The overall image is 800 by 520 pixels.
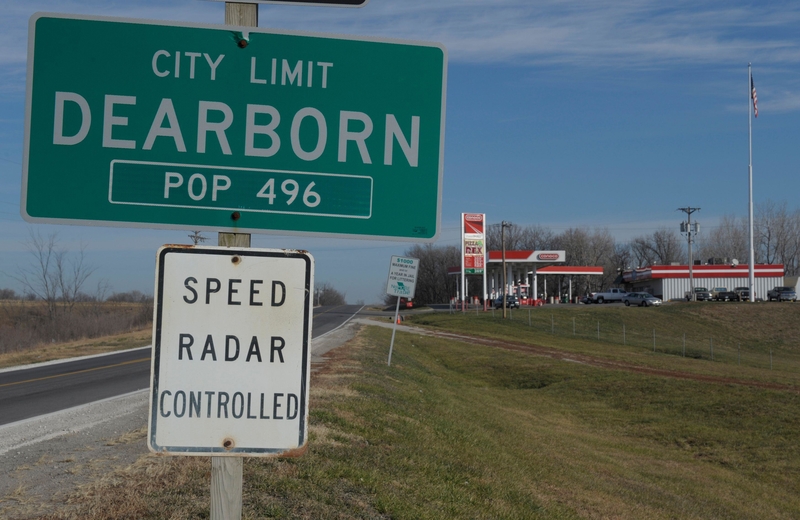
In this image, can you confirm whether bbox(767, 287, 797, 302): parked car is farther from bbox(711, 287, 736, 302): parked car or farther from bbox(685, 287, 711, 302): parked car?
bbox(685, 287, 711, 302): parked car

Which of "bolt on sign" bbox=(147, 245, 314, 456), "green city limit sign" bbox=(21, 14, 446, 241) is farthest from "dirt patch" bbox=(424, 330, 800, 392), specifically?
"bolt on sign" bbox=(147, 245, 314, 456)

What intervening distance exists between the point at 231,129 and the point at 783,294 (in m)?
85.1

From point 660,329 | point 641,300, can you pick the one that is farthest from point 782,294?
point 660,329

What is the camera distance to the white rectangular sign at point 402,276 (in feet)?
66.8

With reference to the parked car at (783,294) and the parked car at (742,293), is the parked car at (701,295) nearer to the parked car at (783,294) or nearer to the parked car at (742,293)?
the parked car at (742,293)

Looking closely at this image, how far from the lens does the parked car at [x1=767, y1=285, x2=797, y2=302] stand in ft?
248

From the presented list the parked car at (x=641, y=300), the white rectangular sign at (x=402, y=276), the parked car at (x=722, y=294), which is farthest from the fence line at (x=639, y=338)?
the white rectangular sign at (x=402, y=276)

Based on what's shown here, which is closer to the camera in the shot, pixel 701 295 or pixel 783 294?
pixel 783 294

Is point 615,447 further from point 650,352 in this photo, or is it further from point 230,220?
point 650,352

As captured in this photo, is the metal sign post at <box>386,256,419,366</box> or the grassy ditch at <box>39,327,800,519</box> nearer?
the grassy ditch at <box>39,327,800,519</box>

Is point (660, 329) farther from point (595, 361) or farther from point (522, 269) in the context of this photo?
point (595, 361)

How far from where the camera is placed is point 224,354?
221cm

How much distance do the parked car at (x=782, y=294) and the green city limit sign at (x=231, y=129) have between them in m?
84.0

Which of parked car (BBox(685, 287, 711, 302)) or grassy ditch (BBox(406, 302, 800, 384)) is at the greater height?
parked car (BBox(685, 287, 711, 302))
